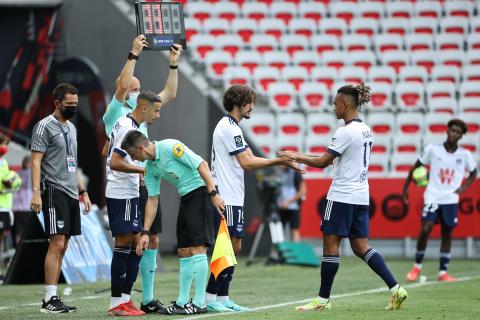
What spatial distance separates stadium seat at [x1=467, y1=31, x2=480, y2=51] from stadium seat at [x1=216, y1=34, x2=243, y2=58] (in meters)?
5.07

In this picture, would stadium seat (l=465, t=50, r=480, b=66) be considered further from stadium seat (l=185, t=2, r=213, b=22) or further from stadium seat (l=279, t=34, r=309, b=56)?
stadium seat (l=185, t=2, r=213, b=22)

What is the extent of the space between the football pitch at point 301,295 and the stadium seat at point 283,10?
964 centimetres

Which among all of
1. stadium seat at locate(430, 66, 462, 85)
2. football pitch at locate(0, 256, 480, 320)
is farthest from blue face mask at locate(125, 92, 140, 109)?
stadium seat at locate(430, 66, 462, 85)

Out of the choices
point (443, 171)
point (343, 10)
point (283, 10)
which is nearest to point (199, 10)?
point (283, 10)

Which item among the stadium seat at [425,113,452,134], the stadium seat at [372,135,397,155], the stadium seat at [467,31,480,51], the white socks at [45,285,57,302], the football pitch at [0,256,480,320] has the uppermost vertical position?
the stadium seat at [467,31,480,51]

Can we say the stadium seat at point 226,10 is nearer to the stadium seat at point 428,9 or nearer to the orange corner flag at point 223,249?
the stadium seat at point 428,9

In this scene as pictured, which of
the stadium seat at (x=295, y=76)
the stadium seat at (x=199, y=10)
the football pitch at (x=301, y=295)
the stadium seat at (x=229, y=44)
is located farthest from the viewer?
the stadium seat at (x=199, y=10)

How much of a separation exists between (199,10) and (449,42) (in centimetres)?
575

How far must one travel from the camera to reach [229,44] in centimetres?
2523

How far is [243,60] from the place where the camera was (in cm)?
2472

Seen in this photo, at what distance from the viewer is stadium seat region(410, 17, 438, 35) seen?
84.8 feet

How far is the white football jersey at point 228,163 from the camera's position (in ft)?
33.9

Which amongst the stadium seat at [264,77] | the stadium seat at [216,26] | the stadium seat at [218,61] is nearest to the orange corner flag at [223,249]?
the stadium seat at [264,77]

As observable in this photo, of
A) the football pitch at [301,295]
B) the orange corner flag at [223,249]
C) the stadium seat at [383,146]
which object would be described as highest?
the stadium seat at [383,146]
